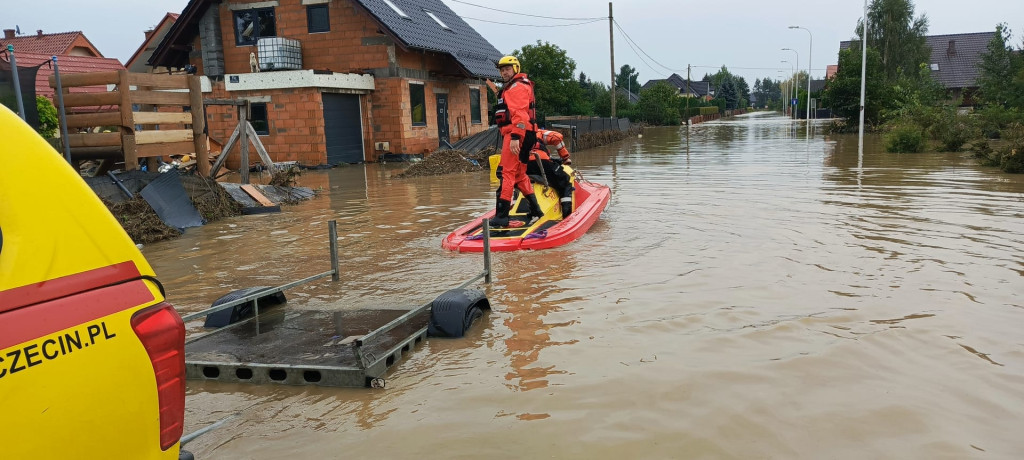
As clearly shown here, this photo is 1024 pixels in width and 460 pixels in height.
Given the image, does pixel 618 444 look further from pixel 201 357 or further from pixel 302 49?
pixel 302 49

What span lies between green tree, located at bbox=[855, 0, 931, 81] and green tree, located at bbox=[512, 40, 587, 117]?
23459 mm

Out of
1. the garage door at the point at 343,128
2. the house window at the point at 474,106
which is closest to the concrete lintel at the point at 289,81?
the garage door at the point at 343,128

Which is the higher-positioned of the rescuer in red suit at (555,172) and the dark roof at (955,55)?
the dark roof at (955,55)

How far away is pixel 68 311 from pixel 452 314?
341cm

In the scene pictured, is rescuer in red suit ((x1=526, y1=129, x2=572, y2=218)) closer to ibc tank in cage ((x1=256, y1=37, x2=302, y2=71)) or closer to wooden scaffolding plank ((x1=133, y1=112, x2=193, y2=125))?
wooden scaffolding plank ((x1=133, y1=112, x2=193, y2=125))

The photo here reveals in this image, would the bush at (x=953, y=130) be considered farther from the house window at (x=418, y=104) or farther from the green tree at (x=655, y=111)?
the green tree at (x=655, y=111)

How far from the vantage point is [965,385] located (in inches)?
167

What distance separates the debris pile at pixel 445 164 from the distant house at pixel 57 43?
2441 centimetres

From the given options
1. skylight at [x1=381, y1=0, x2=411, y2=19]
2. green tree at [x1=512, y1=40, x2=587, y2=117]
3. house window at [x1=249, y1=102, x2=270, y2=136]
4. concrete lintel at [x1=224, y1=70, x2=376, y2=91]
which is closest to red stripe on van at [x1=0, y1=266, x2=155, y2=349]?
concrete lintel at [x1=224, y1=70, x2=376, y2=91]

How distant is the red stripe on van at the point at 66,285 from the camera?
1.94 meters

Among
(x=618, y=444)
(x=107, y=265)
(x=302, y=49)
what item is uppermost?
(x=302, y=49)

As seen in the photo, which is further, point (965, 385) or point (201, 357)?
point (201, 357)

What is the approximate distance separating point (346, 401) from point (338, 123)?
20812 millimetres

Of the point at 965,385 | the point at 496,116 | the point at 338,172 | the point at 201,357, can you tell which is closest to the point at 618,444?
the point at 965,385
